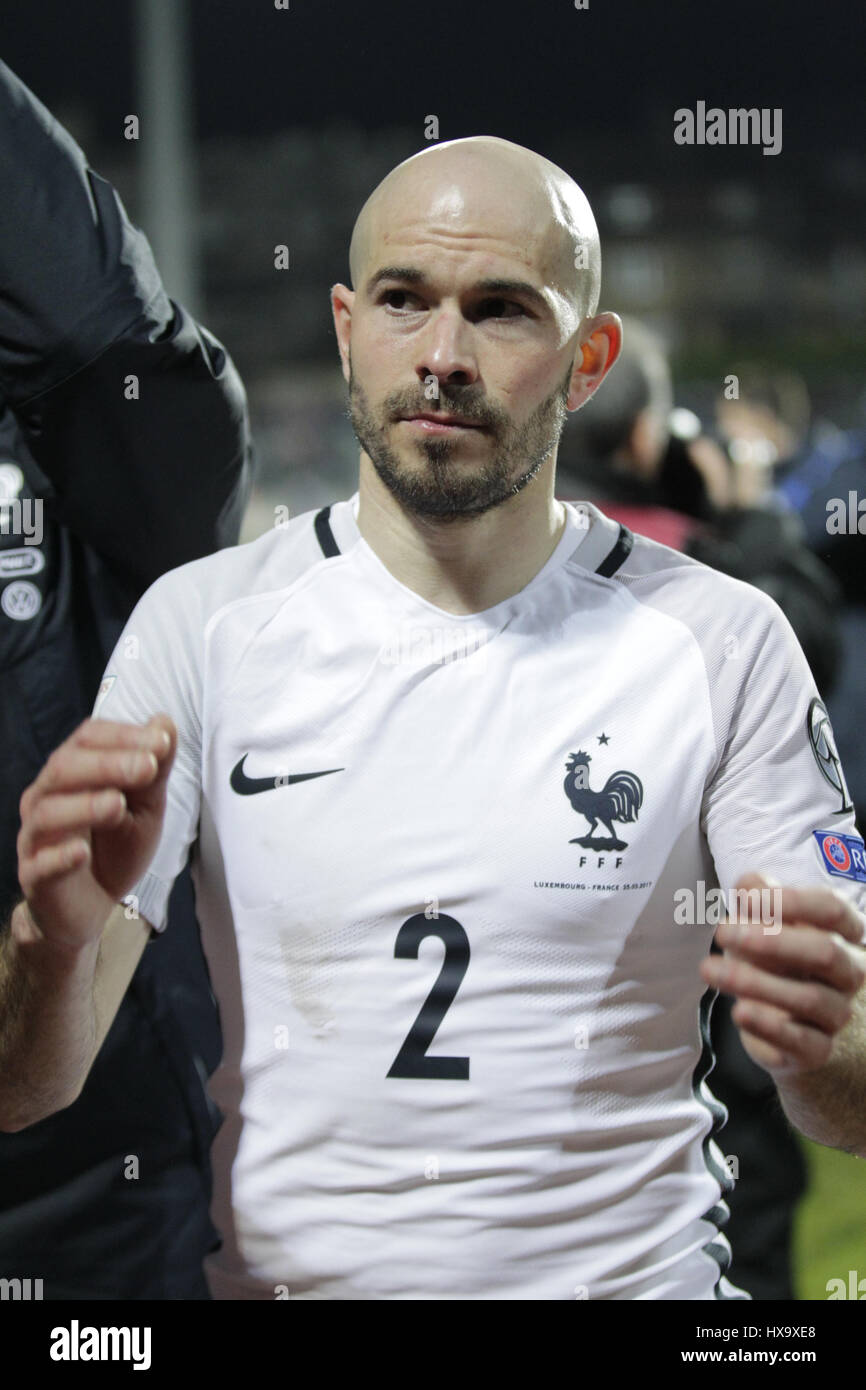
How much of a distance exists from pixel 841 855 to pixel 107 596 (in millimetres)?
921

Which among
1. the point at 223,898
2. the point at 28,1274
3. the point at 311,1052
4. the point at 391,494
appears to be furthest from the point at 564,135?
the point at 28,1274

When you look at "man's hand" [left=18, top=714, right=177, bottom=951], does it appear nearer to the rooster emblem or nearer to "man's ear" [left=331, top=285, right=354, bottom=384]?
the rooster emblem

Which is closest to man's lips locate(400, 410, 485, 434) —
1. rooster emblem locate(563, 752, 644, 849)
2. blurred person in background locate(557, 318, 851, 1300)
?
rooster emblem locate(563, 752, 644, 849)

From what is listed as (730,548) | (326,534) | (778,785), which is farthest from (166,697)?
(730,548)

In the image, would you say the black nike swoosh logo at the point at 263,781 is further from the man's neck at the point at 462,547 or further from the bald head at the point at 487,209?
the bald head at the point at 487,209

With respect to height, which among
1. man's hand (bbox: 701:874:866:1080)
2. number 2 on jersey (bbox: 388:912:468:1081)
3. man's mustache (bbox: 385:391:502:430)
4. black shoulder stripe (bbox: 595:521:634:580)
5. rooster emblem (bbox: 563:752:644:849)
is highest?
man's mustache (bbox: 385:391:502:430)

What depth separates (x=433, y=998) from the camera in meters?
1.35

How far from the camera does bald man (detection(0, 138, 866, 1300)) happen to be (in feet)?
4.36

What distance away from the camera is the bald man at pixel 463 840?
4.36 ft

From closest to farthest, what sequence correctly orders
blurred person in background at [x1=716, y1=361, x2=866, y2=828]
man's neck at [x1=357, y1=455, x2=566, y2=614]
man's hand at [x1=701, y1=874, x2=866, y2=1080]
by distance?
man's hand at [x1=701, y1=874, x2=866, y2=1080], man's neck at [x1=357, y1=455, x2=566, y2=614], blurred person in background at [x1=716, y1=361, x2=866, y2=828]

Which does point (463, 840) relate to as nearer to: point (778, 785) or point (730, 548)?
point (778, 785)

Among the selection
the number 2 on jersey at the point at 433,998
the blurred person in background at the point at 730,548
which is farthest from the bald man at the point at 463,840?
the blurred person in background at the point at 730,548

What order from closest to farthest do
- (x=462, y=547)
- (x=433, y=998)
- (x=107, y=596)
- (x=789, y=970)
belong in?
(x=789, y=970) → (x=433, y=998) → (x=462, y=547) → (x=107, y=596)

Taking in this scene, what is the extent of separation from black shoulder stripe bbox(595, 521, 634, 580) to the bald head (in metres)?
Result: 0.26
